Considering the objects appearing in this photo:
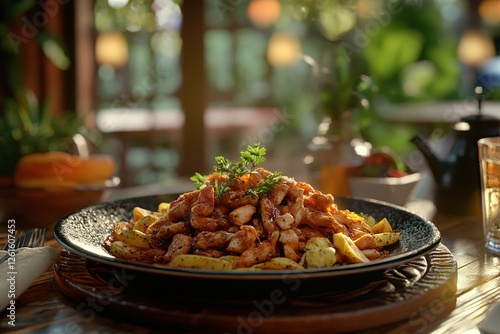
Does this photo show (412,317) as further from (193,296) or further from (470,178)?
(470,178)

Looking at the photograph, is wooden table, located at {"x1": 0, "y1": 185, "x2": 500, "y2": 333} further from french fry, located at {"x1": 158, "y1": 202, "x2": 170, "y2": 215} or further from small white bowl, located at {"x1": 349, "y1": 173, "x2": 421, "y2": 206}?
small white bowl, located at {"x1": 349, "y1": 173, "x2": 421, "y2": 206}

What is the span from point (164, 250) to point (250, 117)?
582cm

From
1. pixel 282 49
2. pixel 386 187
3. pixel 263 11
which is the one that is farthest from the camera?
pixel 282 49

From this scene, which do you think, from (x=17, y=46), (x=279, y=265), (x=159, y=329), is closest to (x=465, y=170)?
(x=279, y=265)

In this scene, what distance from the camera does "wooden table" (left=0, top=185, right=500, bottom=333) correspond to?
1.17 metres

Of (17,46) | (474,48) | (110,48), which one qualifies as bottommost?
(474,48)

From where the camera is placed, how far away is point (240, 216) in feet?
4.60

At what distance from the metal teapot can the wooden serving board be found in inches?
33.1

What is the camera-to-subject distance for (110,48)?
19.8 feet

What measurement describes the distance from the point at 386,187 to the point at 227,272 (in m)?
1.12

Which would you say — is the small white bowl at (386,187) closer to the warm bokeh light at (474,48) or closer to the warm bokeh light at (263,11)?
the warm bokeh light at (263,11)

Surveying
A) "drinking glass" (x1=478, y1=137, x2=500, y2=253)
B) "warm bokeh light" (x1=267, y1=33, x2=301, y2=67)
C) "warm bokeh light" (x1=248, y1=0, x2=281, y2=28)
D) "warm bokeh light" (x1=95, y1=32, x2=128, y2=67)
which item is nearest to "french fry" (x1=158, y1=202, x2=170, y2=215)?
"drinking glass" (x1=478, y1=137, x2=500, y2=253)

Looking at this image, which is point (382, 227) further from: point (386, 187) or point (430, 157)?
point (430, 157)

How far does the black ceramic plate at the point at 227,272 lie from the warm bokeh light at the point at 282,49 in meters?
5.30
